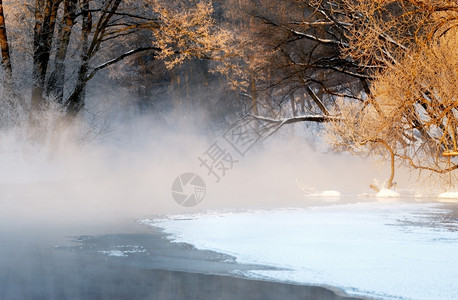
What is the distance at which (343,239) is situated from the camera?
11.5 m

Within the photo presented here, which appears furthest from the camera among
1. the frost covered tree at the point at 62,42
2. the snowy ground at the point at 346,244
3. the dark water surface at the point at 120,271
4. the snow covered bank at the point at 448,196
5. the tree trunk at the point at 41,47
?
the frost covered tree at the point at 62,42

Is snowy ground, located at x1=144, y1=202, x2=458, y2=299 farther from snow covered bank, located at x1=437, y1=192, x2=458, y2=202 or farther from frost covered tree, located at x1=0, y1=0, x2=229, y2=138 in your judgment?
frost covered tree, located at x1=0, y1=0, x2=229, y2=138

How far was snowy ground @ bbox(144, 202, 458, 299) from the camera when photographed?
848 cm

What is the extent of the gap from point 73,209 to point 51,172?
23.5 feet

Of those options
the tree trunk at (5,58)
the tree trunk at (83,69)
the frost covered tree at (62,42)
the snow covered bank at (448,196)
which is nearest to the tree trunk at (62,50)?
the frost covered tree at (62,42)

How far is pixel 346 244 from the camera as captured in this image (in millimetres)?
11047

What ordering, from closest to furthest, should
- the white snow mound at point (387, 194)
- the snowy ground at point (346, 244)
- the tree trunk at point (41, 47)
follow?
the snowy ground at point (346, 244) < the white snow mound at point (387, 194) < the tree trunk at point (41, 47)

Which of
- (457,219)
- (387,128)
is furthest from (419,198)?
(457,219)

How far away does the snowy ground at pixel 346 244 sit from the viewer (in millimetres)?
8477

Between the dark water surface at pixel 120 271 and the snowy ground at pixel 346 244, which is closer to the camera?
the dark water surface at pixel 120 271

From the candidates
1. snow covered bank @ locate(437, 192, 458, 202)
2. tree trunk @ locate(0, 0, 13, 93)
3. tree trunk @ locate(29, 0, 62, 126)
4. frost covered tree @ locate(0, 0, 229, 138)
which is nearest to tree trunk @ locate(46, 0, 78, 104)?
frost covered tree @ locate(0, 0, 229, 138)

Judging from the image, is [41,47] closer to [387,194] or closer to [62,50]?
[62,50]

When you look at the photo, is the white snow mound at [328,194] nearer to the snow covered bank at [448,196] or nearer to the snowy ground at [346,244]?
the snow covered bank at [448,196]

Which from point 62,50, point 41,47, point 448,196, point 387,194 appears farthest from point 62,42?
Result: point 448,196
